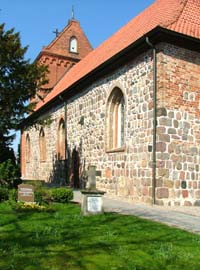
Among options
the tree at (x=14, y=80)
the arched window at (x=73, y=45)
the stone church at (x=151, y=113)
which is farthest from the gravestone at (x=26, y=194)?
the arched window at (x=73, y=45)

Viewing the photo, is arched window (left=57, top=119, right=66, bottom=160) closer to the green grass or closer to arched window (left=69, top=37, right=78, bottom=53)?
arched window (left=69, top=37, right=78, bottom=53)

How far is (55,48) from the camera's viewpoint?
34.5 m

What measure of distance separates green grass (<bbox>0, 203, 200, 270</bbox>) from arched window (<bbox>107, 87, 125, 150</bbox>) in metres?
7.58

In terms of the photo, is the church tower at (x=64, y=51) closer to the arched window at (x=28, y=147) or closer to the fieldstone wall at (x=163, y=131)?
the arched window at (x=28, y=147)

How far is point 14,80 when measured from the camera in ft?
53.7

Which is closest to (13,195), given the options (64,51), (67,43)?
(64,51)

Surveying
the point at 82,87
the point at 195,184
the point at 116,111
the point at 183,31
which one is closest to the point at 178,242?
the point at 195,184

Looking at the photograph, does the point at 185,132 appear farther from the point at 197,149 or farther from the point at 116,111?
the point at 116,111

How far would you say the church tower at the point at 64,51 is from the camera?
1323 inches

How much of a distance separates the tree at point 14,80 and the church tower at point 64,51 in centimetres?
1643

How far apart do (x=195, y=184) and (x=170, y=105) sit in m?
2.97

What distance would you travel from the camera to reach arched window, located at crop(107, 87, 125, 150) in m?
16.9

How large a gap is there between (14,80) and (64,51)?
19044mm

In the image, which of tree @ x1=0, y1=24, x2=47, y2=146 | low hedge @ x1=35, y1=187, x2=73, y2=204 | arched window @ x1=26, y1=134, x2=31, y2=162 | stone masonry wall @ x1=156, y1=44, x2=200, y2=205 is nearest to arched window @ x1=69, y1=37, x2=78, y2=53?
arched window @ x1=26, y1=134, x2=31, y2=162
